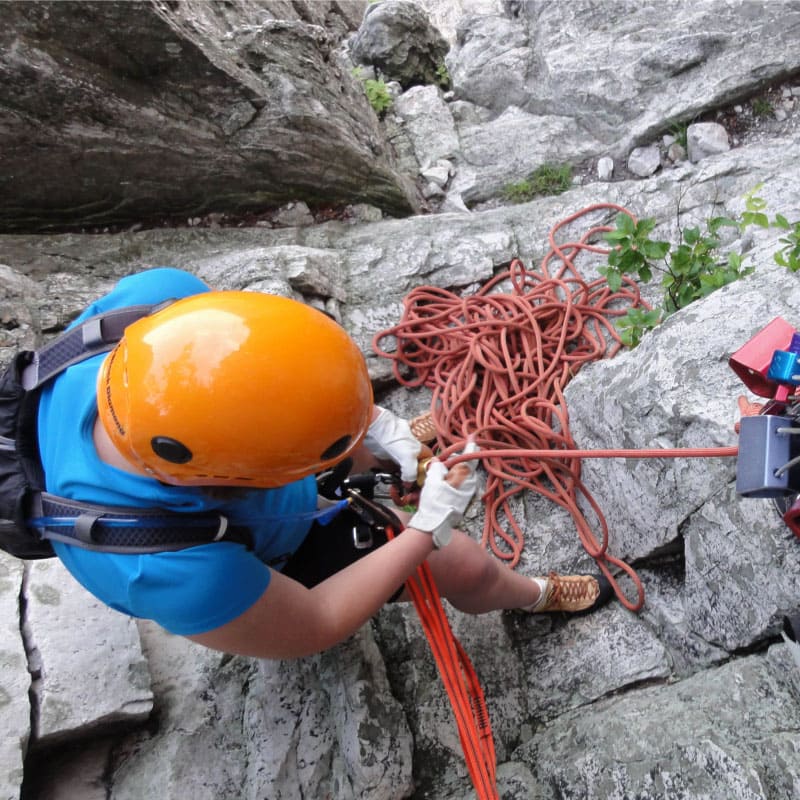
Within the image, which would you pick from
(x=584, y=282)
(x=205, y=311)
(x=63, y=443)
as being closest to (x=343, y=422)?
(x=205, y=311)

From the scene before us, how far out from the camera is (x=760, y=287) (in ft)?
7.16

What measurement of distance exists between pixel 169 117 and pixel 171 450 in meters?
2.93

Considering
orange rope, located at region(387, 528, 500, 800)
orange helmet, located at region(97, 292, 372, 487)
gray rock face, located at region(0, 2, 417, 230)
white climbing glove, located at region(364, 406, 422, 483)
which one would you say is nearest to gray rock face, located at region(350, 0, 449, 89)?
gray rock face, located at region(0, 2, 417, 230)

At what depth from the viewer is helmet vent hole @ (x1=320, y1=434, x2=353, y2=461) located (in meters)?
1.22

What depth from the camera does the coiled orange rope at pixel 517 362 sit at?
2.69 m

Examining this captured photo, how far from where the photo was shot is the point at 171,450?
113cm

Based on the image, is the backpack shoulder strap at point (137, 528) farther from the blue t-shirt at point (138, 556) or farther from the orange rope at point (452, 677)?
the orange rope at point (452, 677)

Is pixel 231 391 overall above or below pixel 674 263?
above

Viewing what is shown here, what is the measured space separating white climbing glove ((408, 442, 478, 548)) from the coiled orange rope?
658 millimetres

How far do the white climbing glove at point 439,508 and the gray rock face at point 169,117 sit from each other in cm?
280


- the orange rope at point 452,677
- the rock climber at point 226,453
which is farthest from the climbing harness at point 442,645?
the rock climber at point 226,453

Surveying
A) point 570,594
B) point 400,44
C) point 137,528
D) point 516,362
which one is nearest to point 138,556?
point 137,528

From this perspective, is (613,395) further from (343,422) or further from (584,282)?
(343,422)

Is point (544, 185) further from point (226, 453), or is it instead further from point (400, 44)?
point (226, 453)
